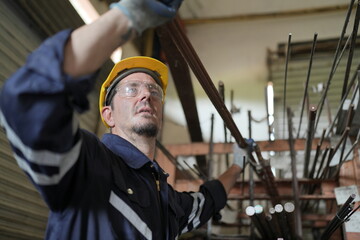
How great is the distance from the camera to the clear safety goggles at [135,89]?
5.29 ft

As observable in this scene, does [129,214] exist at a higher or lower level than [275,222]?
higher

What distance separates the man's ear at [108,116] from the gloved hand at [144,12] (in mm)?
868

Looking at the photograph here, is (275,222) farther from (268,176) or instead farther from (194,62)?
(194,62)

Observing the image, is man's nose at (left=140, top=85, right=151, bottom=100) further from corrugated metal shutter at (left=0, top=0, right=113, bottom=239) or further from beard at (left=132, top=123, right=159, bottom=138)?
corrugated metal shutter at (left=0, top=0, right=113, bottom=239)

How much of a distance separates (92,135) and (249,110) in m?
1.86

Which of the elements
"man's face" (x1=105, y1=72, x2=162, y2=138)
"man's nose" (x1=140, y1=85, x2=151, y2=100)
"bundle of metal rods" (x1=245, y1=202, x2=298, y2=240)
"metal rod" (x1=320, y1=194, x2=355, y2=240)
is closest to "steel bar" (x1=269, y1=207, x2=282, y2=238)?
"bundle of metal rods" (x1=245, y1=202, x2=298, y2=240)

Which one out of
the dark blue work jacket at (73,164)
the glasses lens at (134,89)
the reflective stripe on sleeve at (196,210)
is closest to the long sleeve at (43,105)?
the dark blue work jacket at (73,164)

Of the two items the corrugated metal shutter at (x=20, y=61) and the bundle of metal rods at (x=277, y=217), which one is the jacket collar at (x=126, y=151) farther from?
the corrugated metal shutter at (x=20, y=61)

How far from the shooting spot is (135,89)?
5.32 feet

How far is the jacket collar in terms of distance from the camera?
140cm

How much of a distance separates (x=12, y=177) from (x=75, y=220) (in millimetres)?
1600

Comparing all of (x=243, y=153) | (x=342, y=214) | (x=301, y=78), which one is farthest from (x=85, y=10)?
(x=301, y=78)

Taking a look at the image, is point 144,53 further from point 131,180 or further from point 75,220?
point 75,220

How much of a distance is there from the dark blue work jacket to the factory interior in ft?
1.03
